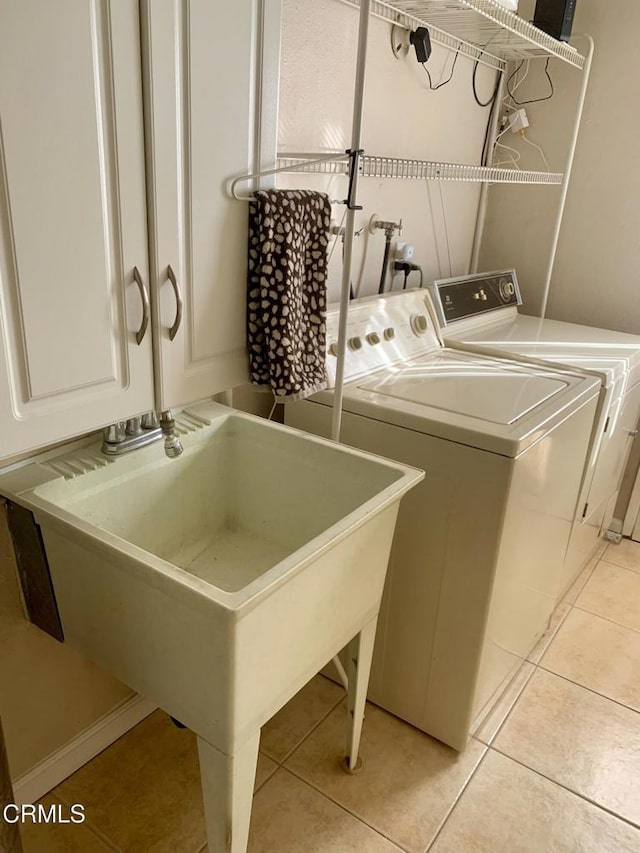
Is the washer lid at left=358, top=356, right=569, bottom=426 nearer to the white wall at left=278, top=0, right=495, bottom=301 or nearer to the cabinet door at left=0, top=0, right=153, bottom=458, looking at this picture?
the white wall at left=278, top=0, right=495, bottom=301

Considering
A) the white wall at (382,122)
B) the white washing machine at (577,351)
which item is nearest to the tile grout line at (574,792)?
the white washing machine at (577,351)

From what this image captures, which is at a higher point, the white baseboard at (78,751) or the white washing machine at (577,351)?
the white washing machine at (577,351)

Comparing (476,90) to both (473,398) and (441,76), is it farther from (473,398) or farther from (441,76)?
(473,398)

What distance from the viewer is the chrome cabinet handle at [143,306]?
1081mm

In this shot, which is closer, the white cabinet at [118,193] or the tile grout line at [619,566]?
the white cabinet at [118,193]

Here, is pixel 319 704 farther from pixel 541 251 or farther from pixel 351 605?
pixel 541 251

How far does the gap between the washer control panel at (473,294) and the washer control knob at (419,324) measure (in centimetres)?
11

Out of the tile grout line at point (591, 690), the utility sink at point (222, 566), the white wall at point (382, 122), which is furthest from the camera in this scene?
the tile grout line at point (591, 690)

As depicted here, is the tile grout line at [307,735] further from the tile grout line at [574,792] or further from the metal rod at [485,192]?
the metal rod at [485,192]

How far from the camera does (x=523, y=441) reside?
4.66ft

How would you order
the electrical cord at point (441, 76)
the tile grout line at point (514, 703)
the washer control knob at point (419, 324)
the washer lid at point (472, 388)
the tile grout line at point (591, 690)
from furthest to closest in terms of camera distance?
the electrical cord at point (441, 76) → the washer control knob at point (419, 324) → the tile grout line at point (591, 690) → the tile grout line at point (514, 703) → the washer lid at point (472, 388)

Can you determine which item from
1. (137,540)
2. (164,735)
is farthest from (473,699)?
(137,540)

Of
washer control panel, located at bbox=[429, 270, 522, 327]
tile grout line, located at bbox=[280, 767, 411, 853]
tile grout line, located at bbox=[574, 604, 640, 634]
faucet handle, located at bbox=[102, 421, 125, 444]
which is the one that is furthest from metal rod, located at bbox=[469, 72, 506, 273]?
tile grout line, located at bbox=[280, 767, 411, 853]

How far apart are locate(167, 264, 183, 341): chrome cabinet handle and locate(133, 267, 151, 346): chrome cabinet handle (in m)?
0.05
